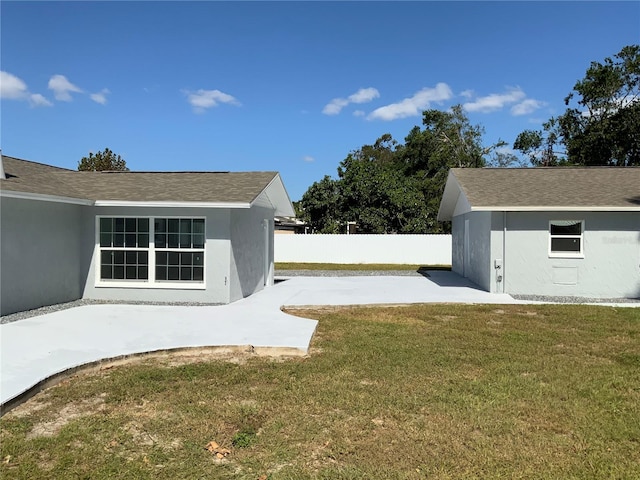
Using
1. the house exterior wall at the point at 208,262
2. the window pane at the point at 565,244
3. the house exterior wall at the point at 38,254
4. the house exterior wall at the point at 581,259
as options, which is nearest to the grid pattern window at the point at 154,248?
the house exterior wall at the point at 208,262

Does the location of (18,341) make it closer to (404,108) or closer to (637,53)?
(637,53)

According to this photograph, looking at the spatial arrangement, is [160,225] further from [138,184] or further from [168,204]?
[138,184]

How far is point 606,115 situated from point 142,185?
33.7 meters

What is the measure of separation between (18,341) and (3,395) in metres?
2.82

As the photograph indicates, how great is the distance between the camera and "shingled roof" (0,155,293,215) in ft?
35.3

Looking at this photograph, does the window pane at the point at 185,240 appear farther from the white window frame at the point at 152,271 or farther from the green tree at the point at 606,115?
the green tree at the point at 606,115

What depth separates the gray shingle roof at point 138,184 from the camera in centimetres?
1086

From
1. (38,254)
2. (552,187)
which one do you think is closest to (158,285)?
(38,254)

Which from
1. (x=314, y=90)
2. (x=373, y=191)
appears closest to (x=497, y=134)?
(x=373, y=191)

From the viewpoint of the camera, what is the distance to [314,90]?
2680 centimetres

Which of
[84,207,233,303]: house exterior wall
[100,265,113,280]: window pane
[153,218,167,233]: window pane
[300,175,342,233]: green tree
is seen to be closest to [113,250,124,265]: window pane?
[100,265,113,280]: window pane

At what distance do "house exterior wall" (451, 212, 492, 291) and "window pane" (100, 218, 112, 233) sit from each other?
10855 millimetres

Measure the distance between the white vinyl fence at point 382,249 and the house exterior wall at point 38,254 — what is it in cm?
1675

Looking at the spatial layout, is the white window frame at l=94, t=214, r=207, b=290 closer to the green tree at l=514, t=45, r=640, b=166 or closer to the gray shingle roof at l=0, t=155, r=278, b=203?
the gray shingle roof at l=0, t=155, r=278, b=203
